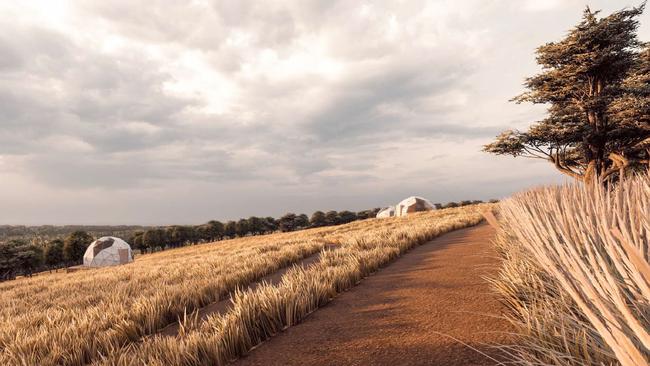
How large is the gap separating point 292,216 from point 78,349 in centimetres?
8554

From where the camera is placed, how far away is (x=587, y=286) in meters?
1.18

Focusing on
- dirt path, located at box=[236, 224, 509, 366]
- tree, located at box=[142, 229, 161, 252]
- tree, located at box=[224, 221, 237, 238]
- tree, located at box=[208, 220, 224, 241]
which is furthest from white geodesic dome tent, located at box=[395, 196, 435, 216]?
dirt path, located at box=[236, 224, 509, 366]

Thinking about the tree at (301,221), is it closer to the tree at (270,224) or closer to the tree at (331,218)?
the tree at (270,224)

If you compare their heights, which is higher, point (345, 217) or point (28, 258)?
point (345, 217)

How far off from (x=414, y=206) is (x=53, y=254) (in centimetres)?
7087

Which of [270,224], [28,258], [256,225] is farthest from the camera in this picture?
[270,224]

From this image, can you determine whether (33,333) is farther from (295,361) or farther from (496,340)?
(496,340)

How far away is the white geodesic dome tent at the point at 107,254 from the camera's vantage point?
A: 1978 inches

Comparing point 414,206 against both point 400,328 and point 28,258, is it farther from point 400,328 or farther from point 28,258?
point 28,258

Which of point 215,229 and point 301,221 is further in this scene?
point 301,221

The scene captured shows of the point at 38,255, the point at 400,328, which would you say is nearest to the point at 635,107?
the point at 400,328

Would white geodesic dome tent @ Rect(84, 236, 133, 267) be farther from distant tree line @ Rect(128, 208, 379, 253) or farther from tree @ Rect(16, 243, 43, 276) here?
distant tree line @ Rect(128, 208, 379, 253)

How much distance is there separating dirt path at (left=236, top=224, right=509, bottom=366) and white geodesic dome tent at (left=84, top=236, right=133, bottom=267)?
56.6 meters

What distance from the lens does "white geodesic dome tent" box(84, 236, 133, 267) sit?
165 ft
